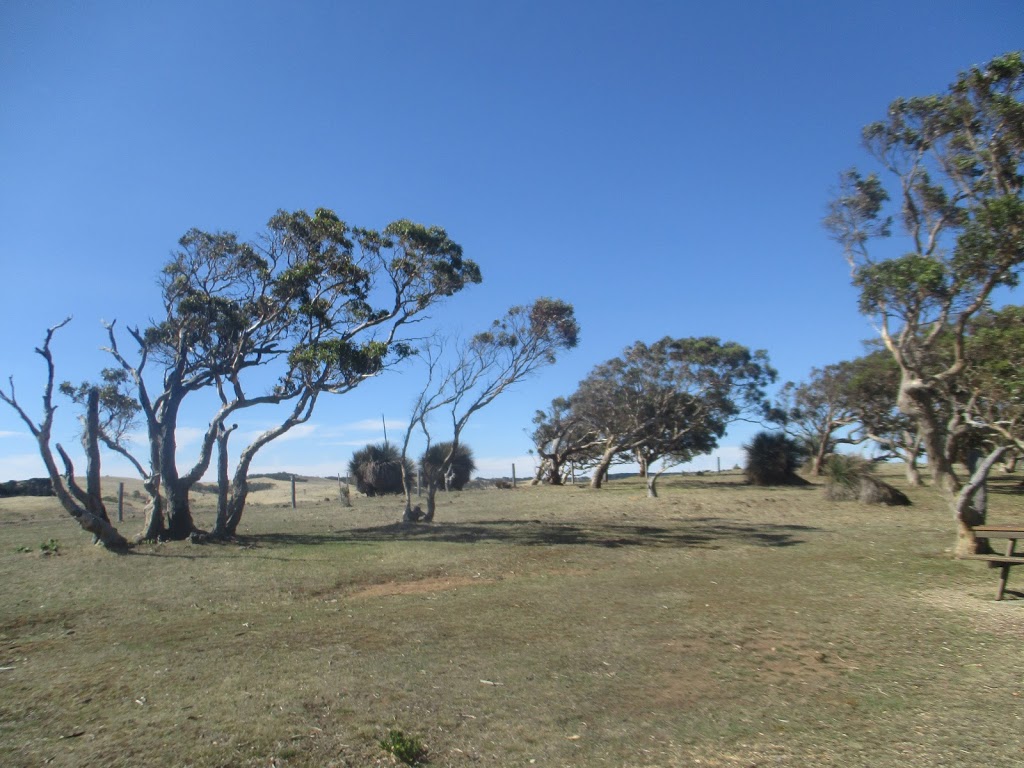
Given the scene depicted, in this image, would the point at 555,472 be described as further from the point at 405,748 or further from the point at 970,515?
the point at 405,748

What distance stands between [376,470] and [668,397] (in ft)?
53.8

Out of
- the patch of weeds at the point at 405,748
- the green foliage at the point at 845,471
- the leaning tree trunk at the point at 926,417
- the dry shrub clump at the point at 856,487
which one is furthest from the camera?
the green foliage at the point at 845,471

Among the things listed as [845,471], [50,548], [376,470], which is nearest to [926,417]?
[845,471]

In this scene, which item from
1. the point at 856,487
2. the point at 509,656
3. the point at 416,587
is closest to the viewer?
the point at 509,656

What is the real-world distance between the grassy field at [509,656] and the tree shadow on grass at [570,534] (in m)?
1.41

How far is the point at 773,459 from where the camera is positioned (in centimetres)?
3844


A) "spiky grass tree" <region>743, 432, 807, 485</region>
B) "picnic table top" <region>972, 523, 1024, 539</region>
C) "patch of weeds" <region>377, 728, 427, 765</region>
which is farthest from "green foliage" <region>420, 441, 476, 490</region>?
"patch of weeds" <region>377, 728, 427, 765</region>

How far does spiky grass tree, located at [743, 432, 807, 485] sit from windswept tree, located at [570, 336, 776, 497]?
83.8 inches

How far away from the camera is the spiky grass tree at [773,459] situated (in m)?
38.3

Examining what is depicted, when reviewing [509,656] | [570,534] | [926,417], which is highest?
[926,417]

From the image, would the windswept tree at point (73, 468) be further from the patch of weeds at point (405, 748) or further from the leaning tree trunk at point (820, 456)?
the leaning tree trunk at point (820, 456)

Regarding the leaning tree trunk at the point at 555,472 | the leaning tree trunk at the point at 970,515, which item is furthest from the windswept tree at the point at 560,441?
the leaning tree trunk at the point at 970,515

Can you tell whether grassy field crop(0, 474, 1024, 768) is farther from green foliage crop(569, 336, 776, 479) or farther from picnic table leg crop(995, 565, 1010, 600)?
green foliage crop(569, 336, 776, 479)

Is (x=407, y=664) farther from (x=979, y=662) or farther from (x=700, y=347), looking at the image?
(x=700, y=347)
